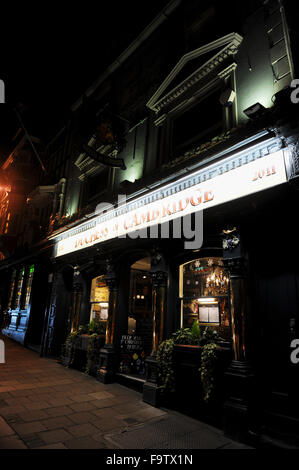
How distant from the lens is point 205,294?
6.49 m

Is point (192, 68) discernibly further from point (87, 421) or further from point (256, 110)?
point (87, 421)

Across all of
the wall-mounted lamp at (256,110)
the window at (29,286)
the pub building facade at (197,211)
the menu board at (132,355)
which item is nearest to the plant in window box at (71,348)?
the pub building facade at (197,211)

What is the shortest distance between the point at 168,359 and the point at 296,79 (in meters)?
A: 6.66

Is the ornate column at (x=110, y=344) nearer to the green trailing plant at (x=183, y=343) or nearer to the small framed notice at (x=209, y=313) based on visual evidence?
the green trailing plant at (x=183, y=343)

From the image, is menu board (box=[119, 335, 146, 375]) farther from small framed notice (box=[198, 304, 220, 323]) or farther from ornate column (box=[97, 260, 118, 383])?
small framed notice (box=[198, 304, 220, 323])

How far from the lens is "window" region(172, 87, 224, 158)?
743cm

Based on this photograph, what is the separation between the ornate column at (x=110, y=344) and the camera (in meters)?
7.76

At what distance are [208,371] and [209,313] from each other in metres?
1.48

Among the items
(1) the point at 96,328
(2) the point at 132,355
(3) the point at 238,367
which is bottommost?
(2) the point at 132,355

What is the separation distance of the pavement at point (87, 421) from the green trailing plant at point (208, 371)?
23.8 inches

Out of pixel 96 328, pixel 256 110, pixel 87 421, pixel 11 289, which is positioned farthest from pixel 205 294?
pixel 11 289

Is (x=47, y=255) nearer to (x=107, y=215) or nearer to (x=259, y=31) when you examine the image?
(x=107, y=215)

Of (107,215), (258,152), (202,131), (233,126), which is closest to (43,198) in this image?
(107,215)

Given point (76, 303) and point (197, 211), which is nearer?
point (197, 211)
